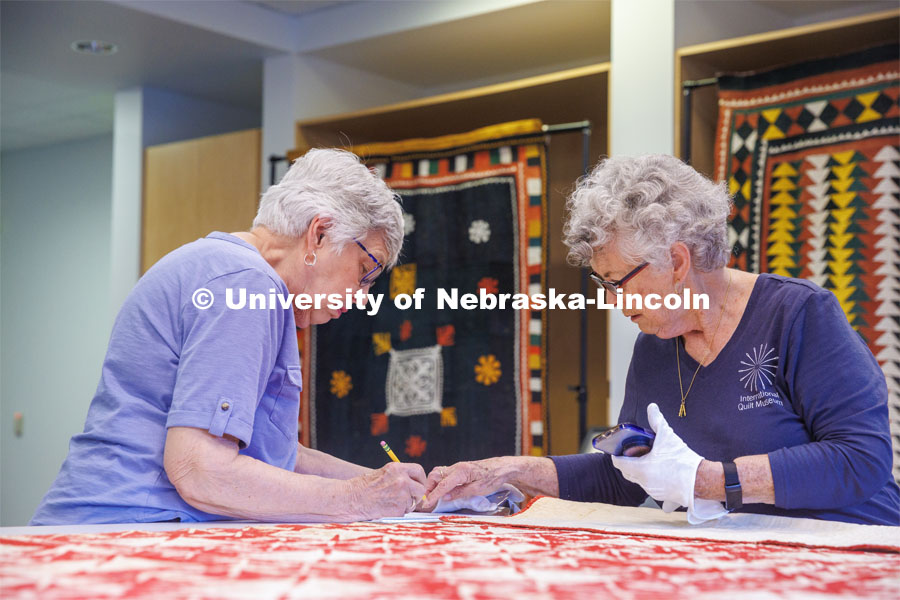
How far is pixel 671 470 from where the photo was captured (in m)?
1.60

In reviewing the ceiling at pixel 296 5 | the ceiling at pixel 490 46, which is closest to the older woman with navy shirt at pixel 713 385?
the ceiling at pixel 490 46

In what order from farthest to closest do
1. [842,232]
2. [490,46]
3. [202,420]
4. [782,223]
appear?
[490,46] → [782,223] → [842,232] → [202,420]

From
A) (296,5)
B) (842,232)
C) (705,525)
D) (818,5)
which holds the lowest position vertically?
(705,525)

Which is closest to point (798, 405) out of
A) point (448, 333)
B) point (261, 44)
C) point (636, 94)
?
point (636, 94)

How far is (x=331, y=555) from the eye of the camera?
3.84ft

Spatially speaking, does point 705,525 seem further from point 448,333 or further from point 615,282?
point 448,333

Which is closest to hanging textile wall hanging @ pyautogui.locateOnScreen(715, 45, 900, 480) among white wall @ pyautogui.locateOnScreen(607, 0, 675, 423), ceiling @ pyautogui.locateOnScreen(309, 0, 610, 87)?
white wall @ pyautogui.locateOnScreen(607, 0, 675, 423)

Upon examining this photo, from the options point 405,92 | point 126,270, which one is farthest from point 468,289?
point 126,270

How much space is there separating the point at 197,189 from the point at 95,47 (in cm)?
82

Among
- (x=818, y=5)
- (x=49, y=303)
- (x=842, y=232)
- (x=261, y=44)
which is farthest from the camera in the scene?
(x=49, y=303)

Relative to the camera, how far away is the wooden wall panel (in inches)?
179

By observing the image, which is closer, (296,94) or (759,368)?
(759,368)

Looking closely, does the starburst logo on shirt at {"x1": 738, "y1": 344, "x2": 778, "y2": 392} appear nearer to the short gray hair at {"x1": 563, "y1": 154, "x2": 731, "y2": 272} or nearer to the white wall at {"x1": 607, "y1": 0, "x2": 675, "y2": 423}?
the short gray hair at {"x1": 563, "y1": 154, "x2": 731, "y2": 272}

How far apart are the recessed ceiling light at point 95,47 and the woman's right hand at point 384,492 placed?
348cm
